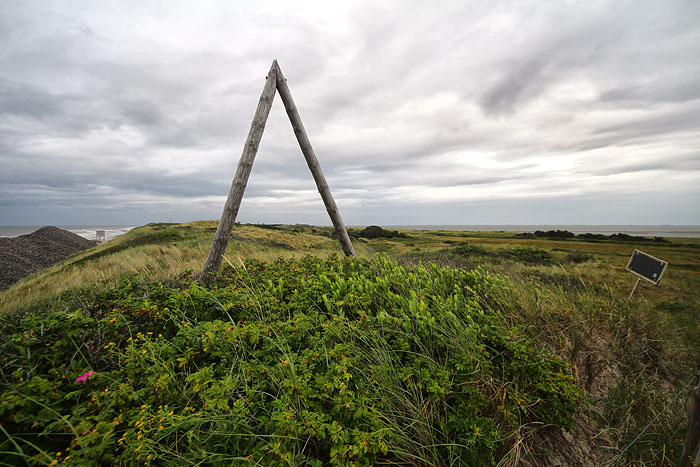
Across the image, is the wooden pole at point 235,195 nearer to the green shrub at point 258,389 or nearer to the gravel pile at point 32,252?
the green shrub at point 258,389

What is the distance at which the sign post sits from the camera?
482cm

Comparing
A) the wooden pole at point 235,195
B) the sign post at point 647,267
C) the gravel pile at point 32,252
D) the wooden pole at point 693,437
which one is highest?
the wooden pole at point 235,195

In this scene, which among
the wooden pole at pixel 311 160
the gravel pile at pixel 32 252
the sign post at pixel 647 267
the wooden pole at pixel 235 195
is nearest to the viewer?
the sign post at pixel 647 267

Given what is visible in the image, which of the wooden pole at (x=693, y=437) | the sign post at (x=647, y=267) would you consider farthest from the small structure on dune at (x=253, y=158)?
the sign post at (x=647, y=267)

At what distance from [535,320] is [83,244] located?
36707mm

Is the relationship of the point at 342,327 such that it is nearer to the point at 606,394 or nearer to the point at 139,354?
the point at 139,354

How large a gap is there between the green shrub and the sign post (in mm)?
4451

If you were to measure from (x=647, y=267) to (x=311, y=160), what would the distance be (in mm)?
7453

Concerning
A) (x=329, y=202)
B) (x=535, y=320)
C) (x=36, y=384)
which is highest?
(x=329, y=202)

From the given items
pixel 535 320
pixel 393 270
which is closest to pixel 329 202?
pixel 393 270

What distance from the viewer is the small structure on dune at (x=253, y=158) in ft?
16.8

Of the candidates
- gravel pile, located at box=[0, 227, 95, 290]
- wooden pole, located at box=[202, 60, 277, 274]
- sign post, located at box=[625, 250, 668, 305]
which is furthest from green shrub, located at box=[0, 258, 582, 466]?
gravel pile, located at box=[0, 227, 95, 290]

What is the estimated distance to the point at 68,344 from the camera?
6.90ft

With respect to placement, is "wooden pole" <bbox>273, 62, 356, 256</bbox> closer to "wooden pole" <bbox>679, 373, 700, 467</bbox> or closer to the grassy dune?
the grassy dune
